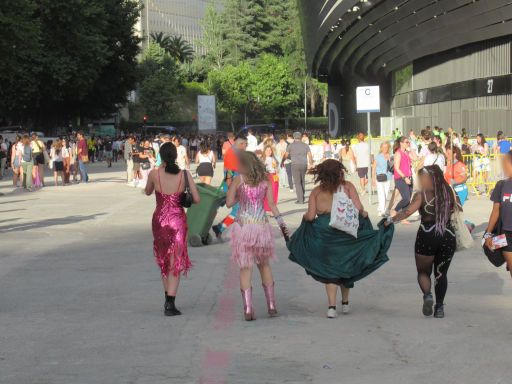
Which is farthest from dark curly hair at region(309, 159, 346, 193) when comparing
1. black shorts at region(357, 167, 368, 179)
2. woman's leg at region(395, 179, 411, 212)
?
black shorts at region(357, 167, 368, 179)

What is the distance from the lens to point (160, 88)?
115688mm

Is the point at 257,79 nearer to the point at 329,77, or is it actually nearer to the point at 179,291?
the point at 329,77

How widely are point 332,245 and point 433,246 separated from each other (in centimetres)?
85

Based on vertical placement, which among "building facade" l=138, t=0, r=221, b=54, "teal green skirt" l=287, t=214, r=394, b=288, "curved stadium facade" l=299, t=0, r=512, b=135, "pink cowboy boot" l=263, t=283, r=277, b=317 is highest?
"building facade" l=138, t=0, r=221, b=54

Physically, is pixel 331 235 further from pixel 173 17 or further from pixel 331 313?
pixel 173 17

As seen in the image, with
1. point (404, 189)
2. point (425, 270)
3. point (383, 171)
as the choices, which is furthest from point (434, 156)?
point (425, 270)

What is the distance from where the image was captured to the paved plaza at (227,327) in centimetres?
712

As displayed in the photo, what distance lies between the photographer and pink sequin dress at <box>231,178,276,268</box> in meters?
9.20

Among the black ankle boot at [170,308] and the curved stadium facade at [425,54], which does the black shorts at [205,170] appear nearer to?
the black ankle boot at [170,308]

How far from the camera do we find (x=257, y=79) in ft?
360

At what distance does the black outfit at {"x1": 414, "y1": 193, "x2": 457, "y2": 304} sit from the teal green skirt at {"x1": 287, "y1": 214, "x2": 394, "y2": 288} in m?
0.31

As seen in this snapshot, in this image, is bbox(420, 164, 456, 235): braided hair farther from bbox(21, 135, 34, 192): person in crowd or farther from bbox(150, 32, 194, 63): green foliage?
bbox(150, 32, 194, 63): green foliage

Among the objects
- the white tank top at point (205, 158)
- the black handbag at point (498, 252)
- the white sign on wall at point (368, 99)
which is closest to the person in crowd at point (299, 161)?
the white sign on wall at point (368, 99)

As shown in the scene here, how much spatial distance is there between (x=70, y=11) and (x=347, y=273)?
157 feet
